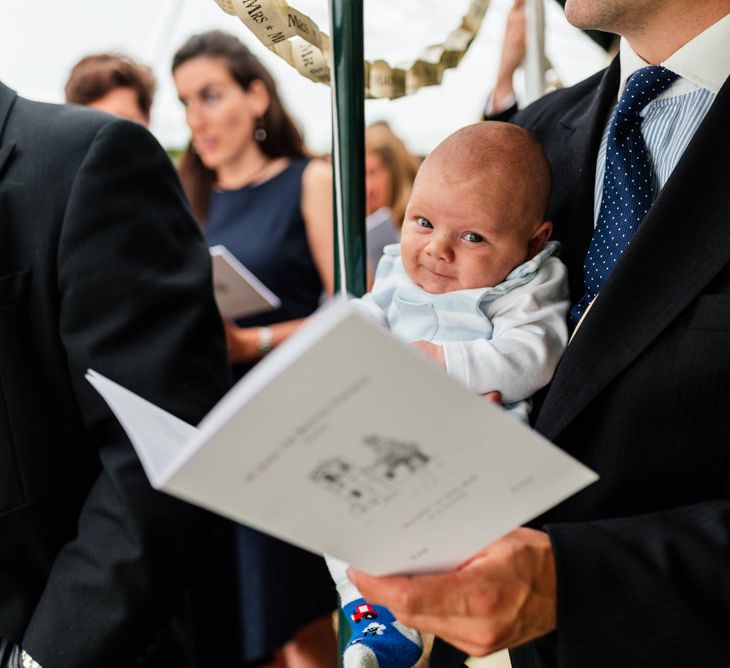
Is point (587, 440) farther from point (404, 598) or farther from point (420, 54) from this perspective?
point (420, 54)

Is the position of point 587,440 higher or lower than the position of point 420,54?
lower

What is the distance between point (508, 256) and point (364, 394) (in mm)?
624

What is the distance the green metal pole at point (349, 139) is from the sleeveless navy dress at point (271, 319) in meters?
1.25

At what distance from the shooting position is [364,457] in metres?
0.66

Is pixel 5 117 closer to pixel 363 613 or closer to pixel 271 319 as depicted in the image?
pixel 363 613

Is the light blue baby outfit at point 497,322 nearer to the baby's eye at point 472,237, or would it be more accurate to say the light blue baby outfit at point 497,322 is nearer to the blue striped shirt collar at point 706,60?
the baby's eye at point 472,237

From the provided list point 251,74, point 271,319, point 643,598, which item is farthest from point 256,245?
point 643,598

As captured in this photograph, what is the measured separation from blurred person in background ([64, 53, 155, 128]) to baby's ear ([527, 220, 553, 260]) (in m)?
2.00

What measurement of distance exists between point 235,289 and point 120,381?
914mm

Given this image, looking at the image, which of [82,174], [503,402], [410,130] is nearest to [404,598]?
[503,402]

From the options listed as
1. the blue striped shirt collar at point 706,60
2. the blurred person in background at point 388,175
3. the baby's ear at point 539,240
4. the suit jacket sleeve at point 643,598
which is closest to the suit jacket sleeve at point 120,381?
the baby's ear at point 539,240

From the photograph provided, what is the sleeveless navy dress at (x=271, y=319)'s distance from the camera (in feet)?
7.73

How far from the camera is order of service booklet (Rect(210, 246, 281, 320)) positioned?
2.07 m

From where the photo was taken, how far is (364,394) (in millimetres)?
628
